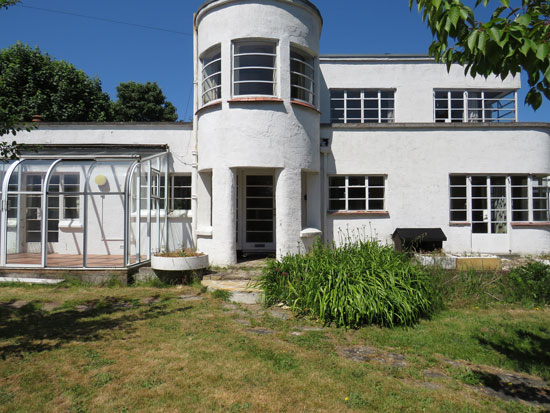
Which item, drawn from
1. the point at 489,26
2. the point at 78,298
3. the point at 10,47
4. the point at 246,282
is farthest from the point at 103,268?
the point at 10,47

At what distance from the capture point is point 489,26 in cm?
246

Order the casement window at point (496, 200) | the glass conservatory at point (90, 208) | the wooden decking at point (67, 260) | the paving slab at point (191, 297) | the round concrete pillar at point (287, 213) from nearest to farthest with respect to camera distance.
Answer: the paving slab at point (191, 297)
the wooden decking at point (67, 260)
the round concrete pillar at point (287, 213)
the glass conservatory at point (90, 208)
the casement window at point (496, 200)

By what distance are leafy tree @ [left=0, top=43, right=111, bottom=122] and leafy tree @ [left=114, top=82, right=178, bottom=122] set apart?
19.7 feet

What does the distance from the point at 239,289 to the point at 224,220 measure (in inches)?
94.8

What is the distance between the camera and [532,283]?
684cm

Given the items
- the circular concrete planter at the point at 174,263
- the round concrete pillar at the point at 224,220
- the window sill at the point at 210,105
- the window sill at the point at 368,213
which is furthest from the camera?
the window sill at the point at 368,213

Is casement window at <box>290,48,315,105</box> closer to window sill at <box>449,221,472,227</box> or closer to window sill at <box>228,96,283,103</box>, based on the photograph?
window sill at <box>228,96,283,103</box>

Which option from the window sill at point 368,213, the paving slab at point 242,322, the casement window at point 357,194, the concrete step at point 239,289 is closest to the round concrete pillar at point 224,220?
the concrete step at point 239,289

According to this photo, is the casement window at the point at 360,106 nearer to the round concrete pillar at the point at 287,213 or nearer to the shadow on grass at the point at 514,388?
the round concrete pillar at the point at 287,213

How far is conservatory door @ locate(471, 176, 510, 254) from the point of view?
10914 mm

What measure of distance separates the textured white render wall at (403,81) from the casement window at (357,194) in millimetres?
3275

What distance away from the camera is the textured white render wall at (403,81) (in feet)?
42.7

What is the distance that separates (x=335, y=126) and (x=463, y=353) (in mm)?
7827

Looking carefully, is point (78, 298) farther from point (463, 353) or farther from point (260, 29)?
point (260, 29)
